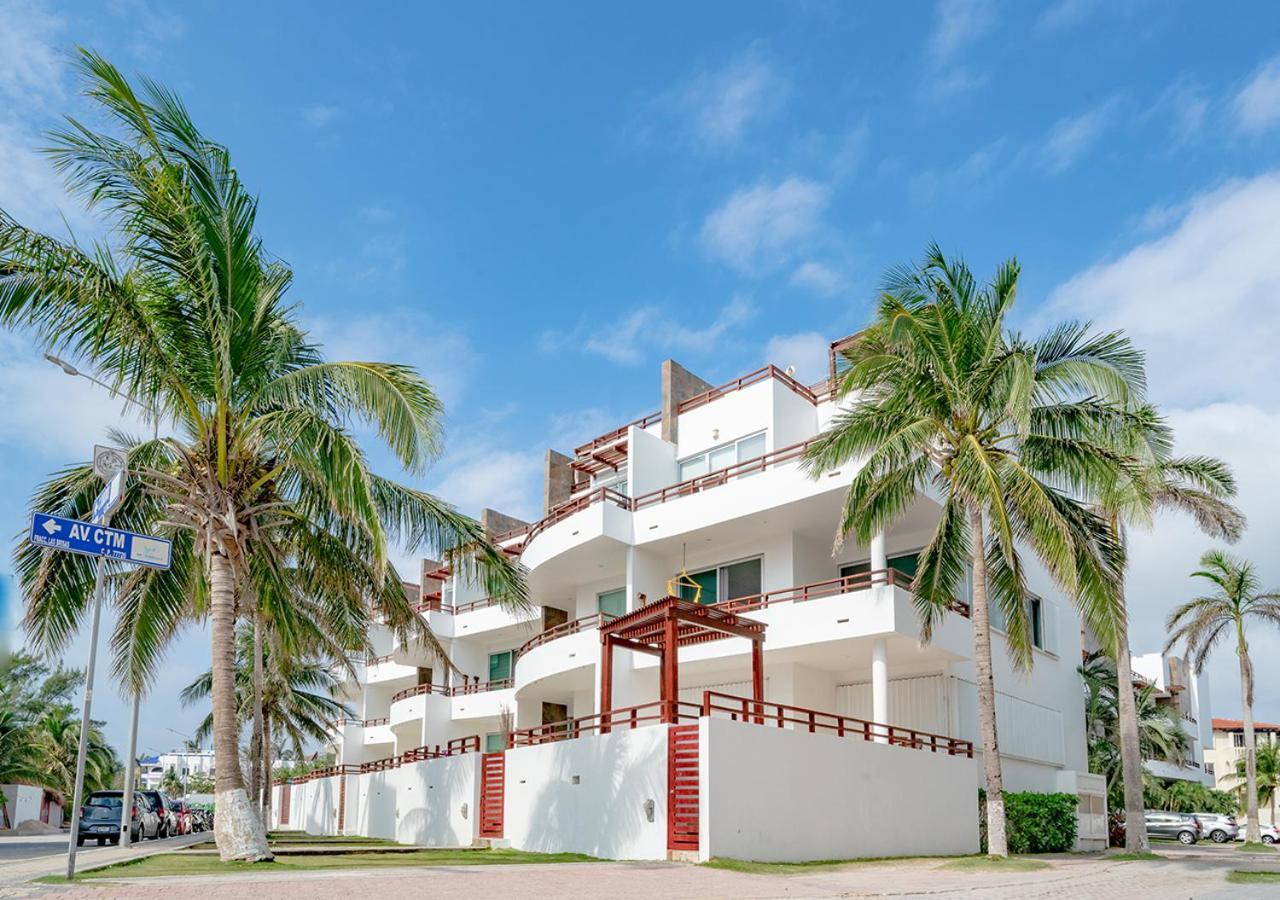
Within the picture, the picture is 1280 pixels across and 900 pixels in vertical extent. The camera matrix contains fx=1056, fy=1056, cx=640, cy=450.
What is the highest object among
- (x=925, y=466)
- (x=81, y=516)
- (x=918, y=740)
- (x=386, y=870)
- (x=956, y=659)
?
(x=925, y=466)

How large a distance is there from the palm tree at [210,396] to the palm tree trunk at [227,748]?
0.07 feet

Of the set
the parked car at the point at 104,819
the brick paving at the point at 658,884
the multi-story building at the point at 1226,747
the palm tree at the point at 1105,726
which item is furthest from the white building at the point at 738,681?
the multi-story building at the point at 1226,747

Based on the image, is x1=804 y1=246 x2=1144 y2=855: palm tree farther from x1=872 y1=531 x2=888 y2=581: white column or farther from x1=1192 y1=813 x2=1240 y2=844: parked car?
x1=1192 y1=813 x2=1240 y2=844: parked car

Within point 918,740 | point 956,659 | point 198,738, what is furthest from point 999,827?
point 198,738

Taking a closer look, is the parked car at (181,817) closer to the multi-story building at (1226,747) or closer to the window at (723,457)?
the window at (723,457)

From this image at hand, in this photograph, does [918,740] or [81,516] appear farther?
[918,740]

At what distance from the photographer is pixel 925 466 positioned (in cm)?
2141

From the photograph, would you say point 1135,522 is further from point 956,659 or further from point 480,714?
point 480,714

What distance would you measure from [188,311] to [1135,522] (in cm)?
1669

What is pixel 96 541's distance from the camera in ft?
40.6

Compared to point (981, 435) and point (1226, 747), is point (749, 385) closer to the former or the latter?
point (981, 435)

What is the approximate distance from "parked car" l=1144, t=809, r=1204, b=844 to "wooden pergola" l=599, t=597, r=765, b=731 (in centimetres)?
3117

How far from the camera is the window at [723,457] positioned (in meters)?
29.6

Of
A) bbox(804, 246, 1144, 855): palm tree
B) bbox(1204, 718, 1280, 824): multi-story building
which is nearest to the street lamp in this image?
bbox(804, 246, 1144, 855): palm tree
